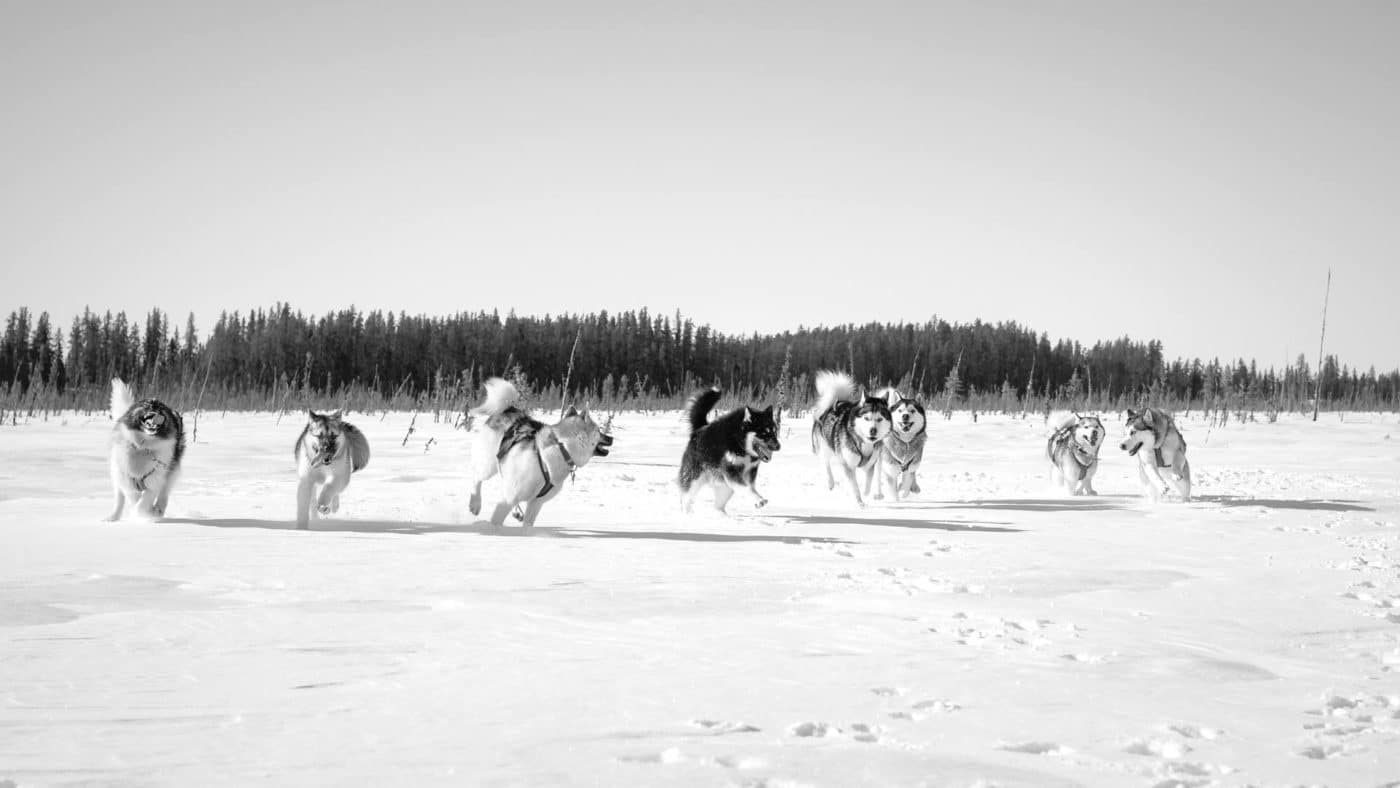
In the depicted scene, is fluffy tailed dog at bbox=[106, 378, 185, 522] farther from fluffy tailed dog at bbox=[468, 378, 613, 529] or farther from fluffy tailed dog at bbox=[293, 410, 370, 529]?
fluffy tailed dog at bbox=[468, 378, 613, 529]

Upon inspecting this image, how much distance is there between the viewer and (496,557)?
6074 mm

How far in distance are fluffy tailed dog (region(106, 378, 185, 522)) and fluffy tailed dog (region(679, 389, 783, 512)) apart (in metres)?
4.44

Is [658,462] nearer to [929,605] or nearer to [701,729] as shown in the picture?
[929,605]

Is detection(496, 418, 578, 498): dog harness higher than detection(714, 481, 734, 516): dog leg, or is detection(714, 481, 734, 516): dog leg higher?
detection(496, 418, 578, 498): dog harness

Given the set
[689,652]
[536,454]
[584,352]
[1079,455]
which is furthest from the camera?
[584,352]

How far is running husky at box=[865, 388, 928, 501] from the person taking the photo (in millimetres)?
11492

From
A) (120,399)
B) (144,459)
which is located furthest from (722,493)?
(120,399)

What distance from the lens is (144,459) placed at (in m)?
7.55

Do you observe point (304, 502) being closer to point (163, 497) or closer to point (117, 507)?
point (163, 497)

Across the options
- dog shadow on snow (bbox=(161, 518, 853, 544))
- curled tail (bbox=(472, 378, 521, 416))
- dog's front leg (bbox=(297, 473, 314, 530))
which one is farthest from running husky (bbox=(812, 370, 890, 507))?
dog's front leg (bbox=(297, 473, 314, 530))

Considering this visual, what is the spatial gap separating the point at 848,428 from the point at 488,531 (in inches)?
193

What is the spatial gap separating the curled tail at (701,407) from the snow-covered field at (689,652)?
7.58 ft

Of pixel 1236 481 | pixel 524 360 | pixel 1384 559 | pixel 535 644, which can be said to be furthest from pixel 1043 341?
pixel 535 644

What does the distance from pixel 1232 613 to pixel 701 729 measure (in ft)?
11.3
